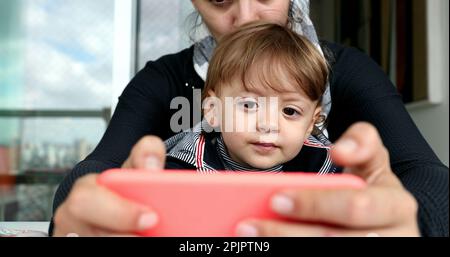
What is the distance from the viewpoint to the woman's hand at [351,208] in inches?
13.6

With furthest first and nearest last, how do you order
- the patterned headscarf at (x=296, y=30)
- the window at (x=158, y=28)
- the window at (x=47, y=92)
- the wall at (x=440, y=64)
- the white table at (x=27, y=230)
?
the window at (x=47, y=92), the window at (x=158, y=28), the wall at (x=440, y=64), the patterned headscarf at (x=296, y=30), the white table at (x=27, y=230)

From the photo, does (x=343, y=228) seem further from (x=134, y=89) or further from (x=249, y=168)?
(x=134, y=89)

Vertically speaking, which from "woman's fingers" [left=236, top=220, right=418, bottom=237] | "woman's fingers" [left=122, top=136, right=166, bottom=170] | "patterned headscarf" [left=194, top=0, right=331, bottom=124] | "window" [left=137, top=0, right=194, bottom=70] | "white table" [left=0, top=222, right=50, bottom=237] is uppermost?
"window" [left=137, top=0, right=194, bottom=70]

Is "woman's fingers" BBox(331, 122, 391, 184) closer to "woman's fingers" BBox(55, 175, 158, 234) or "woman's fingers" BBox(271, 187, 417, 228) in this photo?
"woman's fingers" BBox(271, 187, 417, 228)

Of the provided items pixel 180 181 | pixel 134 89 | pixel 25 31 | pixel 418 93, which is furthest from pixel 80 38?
pixel 180 181

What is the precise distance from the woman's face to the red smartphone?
0.60 metres

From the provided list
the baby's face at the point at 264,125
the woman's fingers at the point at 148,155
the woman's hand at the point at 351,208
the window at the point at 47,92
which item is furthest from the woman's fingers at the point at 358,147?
the window at the point at 47,92

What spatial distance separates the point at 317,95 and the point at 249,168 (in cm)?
20

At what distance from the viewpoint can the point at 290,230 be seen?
364mm

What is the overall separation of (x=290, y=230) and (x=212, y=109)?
54 cm

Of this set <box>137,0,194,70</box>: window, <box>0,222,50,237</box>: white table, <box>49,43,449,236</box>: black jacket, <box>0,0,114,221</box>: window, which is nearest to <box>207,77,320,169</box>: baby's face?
<box>49,43,449,236</box>: black jacket

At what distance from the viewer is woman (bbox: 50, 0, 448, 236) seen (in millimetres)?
357

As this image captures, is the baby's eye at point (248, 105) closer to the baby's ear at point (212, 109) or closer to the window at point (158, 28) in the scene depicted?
the baby's ear at point (212, 109)
